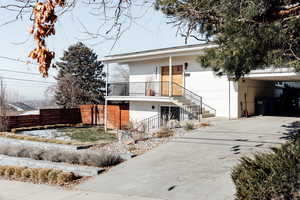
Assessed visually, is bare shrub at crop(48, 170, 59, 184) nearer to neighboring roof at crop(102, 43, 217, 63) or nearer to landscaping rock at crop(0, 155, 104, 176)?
landscaping rock at crop(0, 155, 104, 176)

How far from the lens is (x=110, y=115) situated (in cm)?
2108

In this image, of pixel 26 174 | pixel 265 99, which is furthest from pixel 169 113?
pixel 26 174

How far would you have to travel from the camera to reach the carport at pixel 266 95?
45.9ft

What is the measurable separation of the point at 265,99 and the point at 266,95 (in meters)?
1.84

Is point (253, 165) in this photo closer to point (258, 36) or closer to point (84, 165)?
point (258, 36)

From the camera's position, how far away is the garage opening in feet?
51.3

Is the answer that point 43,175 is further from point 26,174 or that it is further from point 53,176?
point 26,174

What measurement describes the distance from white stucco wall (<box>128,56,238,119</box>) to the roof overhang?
74 cm

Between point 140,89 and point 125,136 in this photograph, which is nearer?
point 125,136

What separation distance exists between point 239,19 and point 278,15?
0.73 meters

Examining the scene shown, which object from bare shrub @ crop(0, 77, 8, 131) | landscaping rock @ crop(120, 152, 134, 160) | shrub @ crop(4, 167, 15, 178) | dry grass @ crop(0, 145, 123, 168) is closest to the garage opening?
landscaping rock @ crop(120, 152, 134, 160)

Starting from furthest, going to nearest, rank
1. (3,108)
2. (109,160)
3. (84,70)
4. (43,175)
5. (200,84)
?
(84,70) → (3,108) → (200,84) → (109,160) → (43,175)

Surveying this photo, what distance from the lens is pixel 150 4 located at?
14.0ft

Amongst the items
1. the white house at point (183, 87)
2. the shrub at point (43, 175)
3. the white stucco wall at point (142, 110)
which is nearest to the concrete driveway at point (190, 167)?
the shrub at point (43, 175)
